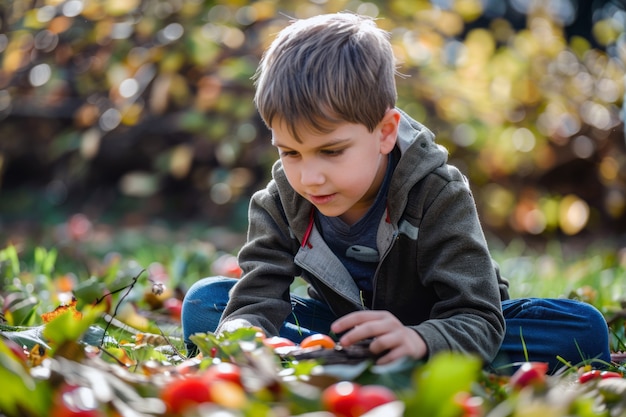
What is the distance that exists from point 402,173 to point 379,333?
0.50 metres

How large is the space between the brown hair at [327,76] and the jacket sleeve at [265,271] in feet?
1.22

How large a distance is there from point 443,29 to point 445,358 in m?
4.05

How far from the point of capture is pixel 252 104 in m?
4.71

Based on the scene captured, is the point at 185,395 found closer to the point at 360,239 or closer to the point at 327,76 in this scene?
the point at 327,76

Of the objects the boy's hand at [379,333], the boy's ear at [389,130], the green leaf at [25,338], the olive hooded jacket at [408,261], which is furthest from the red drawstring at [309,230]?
the green leaf at [25,338]

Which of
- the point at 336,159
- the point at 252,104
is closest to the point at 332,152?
the point at 336,159

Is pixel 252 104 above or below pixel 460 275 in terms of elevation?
below

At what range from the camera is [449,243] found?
6.12ft

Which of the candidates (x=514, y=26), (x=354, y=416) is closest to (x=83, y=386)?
(x=354, y=416)

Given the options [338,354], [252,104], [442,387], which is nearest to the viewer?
[442,387]

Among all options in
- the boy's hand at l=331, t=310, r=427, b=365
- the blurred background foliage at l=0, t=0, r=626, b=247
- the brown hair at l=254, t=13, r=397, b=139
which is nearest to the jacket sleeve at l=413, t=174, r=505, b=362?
the boy's hand at l=331, t=310, r=427, b=365

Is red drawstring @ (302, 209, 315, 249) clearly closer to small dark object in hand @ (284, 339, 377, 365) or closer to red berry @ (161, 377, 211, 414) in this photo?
small dark object in hand @ (284, 339, 377, 365)

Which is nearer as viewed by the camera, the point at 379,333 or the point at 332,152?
the point at 379,333

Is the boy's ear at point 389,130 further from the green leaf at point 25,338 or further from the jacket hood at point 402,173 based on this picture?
the green leaf at point 25,338
